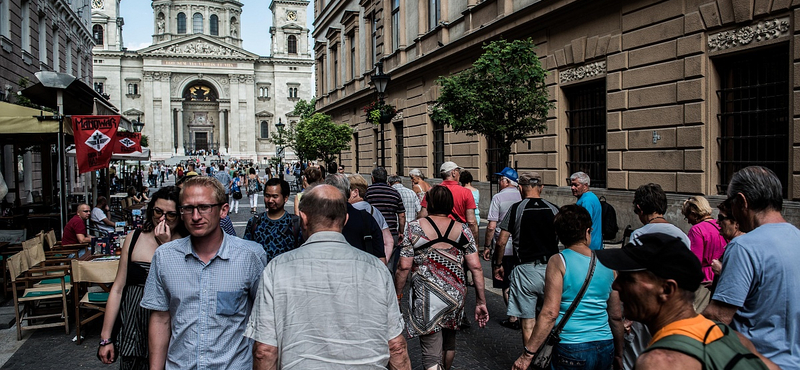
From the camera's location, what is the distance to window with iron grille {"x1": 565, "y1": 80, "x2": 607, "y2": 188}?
12.5 metres

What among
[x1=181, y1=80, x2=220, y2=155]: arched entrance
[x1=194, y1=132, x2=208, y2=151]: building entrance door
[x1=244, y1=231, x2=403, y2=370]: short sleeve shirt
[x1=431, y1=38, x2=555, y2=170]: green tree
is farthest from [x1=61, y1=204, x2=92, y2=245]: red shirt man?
[x1=194, y1=132, x2=208, y2=151]: building entrance door

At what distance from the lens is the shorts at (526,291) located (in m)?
4.39

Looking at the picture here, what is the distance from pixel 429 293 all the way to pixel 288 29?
282 feet

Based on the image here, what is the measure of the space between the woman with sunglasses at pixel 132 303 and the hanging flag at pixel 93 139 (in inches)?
265

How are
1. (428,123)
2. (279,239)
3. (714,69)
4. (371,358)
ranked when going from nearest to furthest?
1. (371,358)
2. (279,239)
3. (714,69)
4. (428,123)

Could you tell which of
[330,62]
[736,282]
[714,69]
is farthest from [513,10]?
[330,62]

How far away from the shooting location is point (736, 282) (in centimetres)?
280

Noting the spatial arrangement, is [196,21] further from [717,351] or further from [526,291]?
[717,351]

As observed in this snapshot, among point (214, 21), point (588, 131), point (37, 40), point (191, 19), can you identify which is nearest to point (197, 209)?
point (588, 131)

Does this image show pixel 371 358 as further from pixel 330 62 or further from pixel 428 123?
pixel 330 62

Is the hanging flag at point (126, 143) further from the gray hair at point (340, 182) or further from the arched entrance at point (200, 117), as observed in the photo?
the arched entrance at point (200, 117)

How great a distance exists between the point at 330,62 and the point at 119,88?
52.2 meters

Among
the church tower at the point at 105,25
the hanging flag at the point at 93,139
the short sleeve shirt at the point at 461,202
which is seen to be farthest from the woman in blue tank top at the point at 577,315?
the church tower at the point at 105,25

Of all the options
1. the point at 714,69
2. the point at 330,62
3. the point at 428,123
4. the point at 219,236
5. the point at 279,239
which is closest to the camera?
the point at 219,236
